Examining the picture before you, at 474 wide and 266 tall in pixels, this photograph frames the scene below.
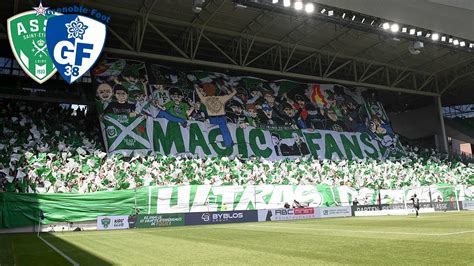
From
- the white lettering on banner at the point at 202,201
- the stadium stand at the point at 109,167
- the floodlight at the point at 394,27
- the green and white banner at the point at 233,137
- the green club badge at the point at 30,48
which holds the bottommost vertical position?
the white lettering on banner at the point at 202,201

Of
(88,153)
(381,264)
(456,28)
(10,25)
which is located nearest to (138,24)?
(88,153)

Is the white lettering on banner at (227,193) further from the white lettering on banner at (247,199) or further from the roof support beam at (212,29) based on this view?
the roof support beam at (212,29)

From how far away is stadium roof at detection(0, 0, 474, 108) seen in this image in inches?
1251

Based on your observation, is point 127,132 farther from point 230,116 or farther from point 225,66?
point 225,66

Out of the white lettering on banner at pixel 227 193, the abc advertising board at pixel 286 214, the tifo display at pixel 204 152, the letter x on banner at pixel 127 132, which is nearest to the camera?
the tifo display at pixel 204 152

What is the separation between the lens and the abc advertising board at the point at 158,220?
989 inches

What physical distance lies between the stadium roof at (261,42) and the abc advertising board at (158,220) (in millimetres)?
15351

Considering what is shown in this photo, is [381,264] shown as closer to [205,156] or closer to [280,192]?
[280,192]

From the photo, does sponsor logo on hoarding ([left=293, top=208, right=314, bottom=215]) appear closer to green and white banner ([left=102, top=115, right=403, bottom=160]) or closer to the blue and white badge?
green and white banner ([left=102, top=115, right=403, bottom=160])

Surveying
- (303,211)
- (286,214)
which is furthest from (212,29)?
(303,211)

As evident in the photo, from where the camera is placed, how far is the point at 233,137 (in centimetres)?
3800

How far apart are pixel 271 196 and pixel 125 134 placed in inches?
516

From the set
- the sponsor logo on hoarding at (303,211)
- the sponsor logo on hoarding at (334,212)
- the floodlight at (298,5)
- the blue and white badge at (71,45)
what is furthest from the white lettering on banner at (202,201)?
the floodlight at (298,5)

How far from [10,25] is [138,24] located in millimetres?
13253
